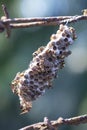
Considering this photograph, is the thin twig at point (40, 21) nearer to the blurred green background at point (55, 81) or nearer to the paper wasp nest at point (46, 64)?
the paper wasp nest at point (46, 64)

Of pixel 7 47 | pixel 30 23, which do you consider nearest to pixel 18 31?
pixel 7 47

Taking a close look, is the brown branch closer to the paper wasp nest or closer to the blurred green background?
the paper wasp nest

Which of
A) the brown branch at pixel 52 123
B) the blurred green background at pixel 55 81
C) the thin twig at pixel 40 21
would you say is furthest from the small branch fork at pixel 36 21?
the blurred green background at pixel 55 81

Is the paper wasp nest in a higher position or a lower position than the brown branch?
higher

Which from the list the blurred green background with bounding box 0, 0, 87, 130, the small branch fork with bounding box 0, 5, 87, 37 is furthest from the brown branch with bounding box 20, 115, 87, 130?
the blurred green background with bounding box 0, 0, 87, 130

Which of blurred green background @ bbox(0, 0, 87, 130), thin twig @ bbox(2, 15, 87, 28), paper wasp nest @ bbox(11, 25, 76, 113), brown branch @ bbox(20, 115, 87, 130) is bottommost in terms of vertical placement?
brown branch @ bbox(20, 115, 87, 130)
